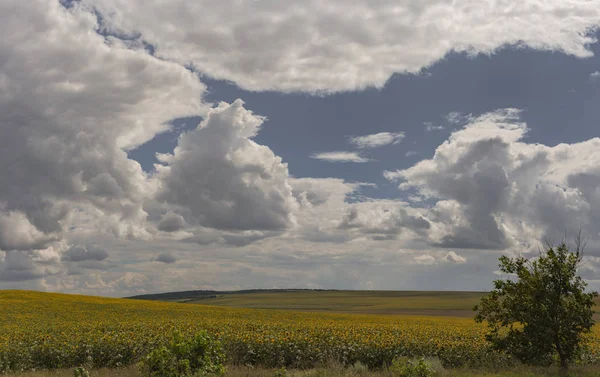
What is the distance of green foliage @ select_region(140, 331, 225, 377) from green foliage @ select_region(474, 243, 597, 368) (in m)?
11.1

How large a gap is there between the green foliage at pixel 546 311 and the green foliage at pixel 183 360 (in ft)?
36.5

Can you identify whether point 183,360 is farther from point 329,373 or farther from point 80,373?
point 329,373

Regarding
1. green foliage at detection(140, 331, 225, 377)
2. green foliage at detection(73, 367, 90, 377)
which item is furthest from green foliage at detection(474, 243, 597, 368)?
green foliage at detection(73, 367, 90, 377)

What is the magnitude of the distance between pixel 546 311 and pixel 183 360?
13911 mm

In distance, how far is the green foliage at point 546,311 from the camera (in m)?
19.1

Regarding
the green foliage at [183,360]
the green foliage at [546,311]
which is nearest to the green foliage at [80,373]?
the green foliage at [183,360]

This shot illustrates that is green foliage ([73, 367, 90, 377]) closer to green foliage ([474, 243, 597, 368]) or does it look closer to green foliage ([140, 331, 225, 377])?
green foliage ([140, 331, 225, 377])

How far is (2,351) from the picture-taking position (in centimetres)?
1930

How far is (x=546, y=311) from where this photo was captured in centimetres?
1912

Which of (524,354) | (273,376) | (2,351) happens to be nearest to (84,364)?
(2,351)

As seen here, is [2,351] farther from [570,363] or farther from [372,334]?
[570,363]

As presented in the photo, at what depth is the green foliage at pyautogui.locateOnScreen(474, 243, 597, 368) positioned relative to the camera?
62.7 feet

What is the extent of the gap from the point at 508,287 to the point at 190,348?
13.5 metres

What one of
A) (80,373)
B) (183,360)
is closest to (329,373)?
(183,360)
